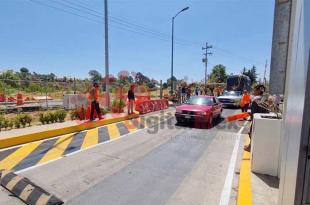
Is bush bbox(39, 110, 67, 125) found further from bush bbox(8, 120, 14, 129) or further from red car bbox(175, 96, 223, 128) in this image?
red car bbox(175, 96, 223, 128)

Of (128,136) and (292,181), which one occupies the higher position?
(292,181)

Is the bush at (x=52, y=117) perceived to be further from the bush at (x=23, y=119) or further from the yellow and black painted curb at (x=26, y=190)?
the yellow and black painted curb at (x=26, y=190)

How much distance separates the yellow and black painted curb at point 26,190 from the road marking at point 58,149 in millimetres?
1215

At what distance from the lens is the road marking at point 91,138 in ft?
26.1

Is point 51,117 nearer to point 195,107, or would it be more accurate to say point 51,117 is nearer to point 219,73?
point 195,107

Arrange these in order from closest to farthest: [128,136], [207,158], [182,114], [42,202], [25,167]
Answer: [42,202]
[25,167]
[207,158]
[128,136]
[182,114]

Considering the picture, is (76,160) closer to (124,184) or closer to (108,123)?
(124,184)

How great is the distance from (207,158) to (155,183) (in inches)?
92.5

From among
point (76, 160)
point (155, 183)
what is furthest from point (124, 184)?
point (76, 160)

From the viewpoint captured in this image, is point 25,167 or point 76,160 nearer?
point 25,167

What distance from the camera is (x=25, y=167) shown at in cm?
574

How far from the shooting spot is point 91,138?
8.84 metres

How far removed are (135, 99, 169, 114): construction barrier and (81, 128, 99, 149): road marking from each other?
18.5 feet

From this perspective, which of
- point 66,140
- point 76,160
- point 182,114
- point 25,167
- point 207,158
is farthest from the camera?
point 182,114
